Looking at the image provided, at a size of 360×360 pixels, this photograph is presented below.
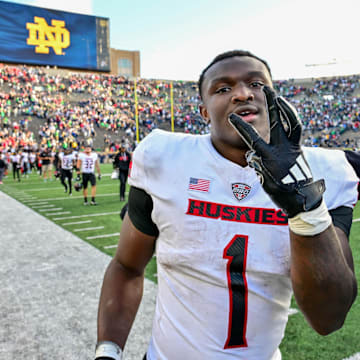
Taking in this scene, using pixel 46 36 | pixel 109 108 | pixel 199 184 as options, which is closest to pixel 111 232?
pixel 199 184

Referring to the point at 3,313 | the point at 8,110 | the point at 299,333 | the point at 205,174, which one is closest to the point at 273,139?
the point at 205,174

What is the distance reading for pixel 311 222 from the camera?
0.88 m

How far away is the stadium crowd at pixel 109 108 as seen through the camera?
2828cm

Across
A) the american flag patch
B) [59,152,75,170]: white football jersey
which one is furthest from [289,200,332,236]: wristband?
[59,152,75,170]: white football jersey

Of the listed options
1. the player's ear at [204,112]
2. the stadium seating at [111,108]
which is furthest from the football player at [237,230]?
the stadium seating at [111,108]

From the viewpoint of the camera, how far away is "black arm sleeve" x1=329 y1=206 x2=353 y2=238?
3.60 ft

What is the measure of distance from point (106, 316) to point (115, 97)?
1437 inches

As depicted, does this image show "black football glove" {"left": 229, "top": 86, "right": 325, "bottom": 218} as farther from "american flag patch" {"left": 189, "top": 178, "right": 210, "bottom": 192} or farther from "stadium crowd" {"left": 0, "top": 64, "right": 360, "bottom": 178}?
"stadium crowd" {"left": 0, "top": 64, "right": 360, "bottom": 178}

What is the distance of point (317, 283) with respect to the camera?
0.92 m

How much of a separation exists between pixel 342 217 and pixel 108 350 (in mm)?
875

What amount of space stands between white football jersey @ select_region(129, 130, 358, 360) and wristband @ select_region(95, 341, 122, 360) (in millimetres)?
134

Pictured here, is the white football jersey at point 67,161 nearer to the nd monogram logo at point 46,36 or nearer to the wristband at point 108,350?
the wristband at point 108,350

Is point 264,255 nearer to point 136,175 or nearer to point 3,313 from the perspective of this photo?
point 136,175

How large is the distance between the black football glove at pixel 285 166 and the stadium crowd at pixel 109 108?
2458cm
